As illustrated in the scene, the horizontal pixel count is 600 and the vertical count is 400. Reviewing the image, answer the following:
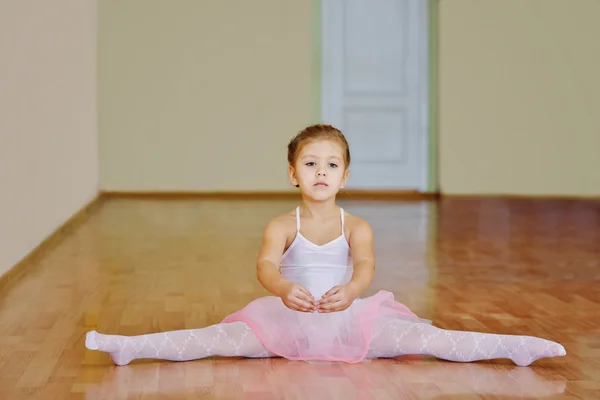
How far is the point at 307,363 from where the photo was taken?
223cm

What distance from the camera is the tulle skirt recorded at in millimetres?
2189

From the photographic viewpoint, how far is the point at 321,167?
7.10ft

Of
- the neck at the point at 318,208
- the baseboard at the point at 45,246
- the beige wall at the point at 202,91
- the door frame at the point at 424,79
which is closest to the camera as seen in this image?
the neck at the point at 318,208

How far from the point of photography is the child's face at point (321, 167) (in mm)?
2166

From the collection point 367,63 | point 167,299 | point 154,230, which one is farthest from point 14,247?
point 367,63

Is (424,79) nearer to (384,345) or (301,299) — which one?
(384,345)

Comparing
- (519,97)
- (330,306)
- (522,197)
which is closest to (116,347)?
(330,306)

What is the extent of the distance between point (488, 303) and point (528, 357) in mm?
922

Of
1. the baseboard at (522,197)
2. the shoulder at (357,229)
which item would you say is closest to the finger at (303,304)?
the shoulder at (357,229)

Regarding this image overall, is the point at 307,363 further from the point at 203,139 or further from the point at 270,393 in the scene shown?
the point at 203,139

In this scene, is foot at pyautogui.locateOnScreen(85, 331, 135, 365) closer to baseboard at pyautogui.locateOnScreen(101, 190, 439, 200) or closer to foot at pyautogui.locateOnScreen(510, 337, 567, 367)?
foot at pyautogui.locateOnScreen(510, 337, 567, 367)

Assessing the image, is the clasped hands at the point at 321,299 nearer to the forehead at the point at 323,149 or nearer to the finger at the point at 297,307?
the finger at the point at 297,307

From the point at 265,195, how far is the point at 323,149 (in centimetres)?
624

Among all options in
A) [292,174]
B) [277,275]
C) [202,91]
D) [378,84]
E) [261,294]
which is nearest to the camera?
[277,275]
